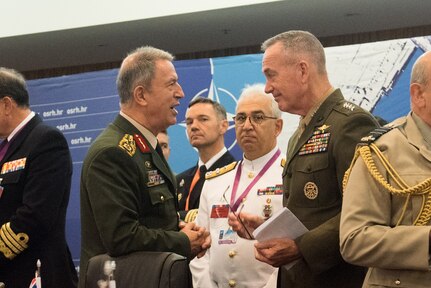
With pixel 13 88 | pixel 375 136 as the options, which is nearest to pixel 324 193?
pixel 375 136

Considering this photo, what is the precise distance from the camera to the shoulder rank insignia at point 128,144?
330cm

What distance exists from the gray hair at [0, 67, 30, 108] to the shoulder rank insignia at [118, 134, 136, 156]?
0.98 meters

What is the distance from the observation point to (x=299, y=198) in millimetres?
3117

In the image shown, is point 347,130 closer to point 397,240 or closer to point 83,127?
point 397,240

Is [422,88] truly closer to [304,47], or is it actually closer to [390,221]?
[390,221]

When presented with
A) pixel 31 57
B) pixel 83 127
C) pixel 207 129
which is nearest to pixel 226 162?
pixel 207 129

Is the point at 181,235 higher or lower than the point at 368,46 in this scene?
lower

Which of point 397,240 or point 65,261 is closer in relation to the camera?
point 397,240

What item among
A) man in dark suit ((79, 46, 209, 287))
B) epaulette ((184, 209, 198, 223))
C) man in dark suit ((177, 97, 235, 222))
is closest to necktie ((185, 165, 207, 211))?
man in dark suit ((177, 97, 235, 222))

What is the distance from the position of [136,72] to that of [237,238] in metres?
0.92

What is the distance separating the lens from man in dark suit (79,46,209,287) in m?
3.17

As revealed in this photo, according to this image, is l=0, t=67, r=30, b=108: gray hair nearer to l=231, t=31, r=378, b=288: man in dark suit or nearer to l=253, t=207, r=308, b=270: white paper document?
l=231, t=31, r=378, b=288: man in dark suit

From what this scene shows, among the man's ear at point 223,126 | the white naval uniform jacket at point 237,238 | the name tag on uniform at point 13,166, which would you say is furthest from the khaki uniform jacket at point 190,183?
the name tag on uniform at point 13,166

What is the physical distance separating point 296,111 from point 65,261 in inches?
55.4
